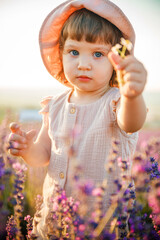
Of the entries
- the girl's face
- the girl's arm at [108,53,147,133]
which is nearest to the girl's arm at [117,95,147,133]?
the girl's arm at [108,53,147,133]

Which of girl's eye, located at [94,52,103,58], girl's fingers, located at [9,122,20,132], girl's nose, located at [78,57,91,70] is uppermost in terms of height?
girl's eye, located at [94,52,103,58]

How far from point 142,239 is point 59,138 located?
2.97 ft

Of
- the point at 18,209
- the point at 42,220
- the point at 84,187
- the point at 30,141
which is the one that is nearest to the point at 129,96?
the point at 84,187

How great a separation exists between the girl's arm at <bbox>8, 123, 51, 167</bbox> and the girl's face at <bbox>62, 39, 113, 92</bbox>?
1.68 ft

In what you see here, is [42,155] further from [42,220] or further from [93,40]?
[93,40]

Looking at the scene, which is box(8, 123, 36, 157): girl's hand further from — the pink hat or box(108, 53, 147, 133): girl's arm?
box(108, 53, 147, 133): girl's arm

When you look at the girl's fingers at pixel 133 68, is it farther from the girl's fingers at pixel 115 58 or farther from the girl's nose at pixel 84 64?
the girl's nose at pixel 84 64

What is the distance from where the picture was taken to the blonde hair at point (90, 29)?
177 cm

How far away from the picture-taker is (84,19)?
1.84 meters

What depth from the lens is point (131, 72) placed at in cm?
117

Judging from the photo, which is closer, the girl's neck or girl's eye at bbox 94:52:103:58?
girl's eye at bbox 94:52:103:58

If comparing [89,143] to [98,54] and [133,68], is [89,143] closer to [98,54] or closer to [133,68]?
[98,54]

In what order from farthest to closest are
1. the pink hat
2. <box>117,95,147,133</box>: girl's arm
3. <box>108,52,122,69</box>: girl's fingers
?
the pink hat
<box>117,95,147,133</box>: girl's arm
<box>108,52,122,69</box>: girl's fingers

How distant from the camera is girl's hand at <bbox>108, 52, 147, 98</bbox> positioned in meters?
1.17
